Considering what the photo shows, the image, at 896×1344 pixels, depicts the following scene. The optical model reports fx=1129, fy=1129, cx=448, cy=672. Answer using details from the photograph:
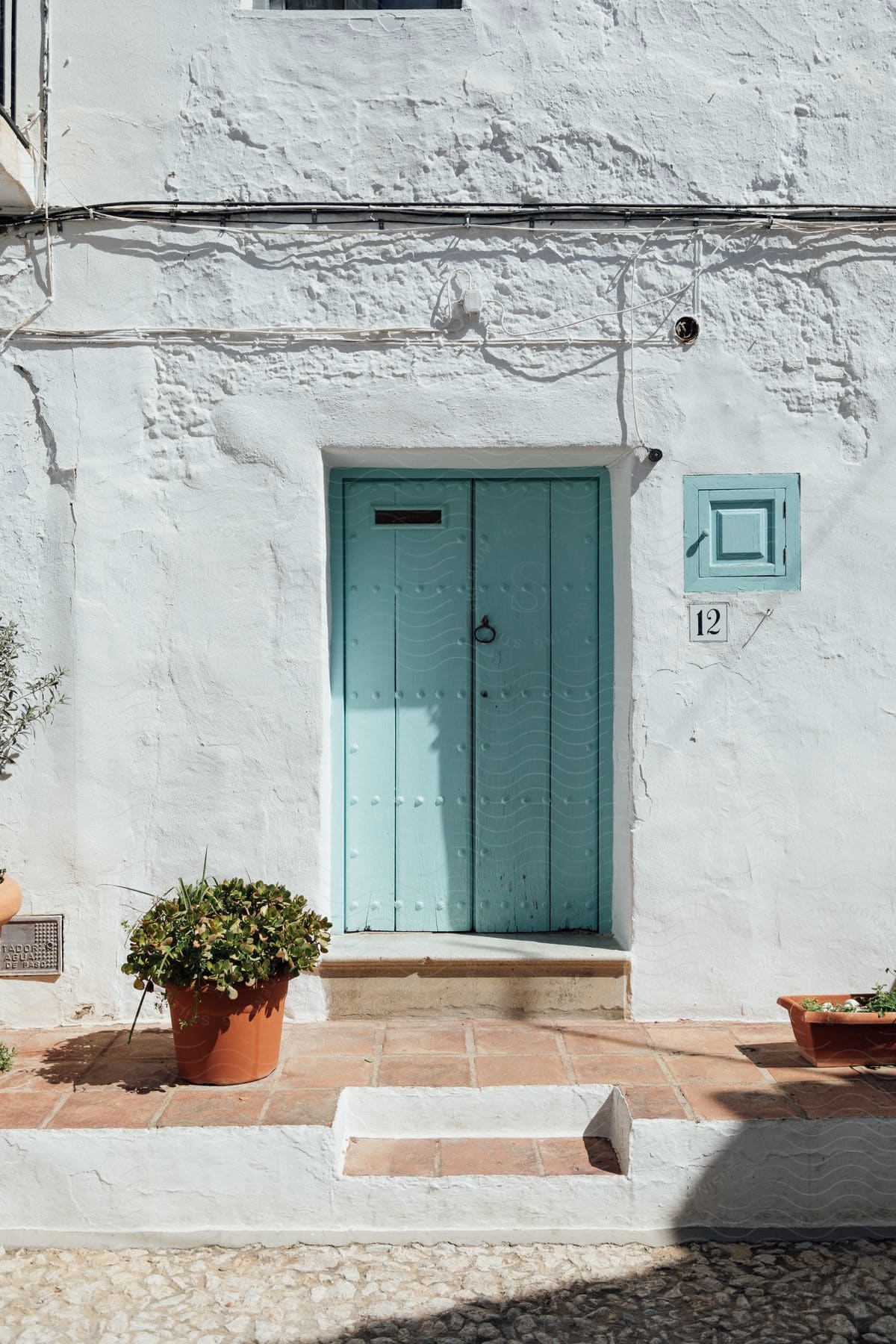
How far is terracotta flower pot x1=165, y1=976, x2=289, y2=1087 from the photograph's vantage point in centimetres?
349

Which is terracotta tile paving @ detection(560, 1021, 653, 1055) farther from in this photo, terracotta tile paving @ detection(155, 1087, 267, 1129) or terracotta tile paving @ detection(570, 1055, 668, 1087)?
terracotta tile paving @ detection(155, 1087, 267, 1129)

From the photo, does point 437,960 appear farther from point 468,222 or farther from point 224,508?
point 468,222

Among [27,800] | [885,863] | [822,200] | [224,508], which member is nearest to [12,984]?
[27,800]

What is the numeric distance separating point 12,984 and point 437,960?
1.58m

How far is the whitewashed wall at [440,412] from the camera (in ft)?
13.8

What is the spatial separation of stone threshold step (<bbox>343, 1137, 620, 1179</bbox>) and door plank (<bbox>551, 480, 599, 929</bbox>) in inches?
44.5

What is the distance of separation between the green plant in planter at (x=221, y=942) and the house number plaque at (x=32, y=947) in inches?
30.7

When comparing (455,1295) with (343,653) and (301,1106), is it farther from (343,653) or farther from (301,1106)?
(343,653)

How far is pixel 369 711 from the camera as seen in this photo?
4516mm

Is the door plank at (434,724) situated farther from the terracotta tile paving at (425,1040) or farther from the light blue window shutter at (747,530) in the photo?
the light blue window shutter at (747,530)

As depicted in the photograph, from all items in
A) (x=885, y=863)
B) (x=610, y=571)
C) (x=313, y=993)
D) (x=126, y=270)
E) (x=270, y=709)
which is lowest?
(x=313, y=993)

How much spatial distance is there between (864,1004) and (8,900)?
296 centimetres

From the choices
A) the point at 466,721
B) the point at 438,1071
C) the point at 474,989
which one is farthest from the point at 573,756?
the point at 438,1071

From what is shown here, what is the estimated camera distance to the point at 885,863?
4.25m
